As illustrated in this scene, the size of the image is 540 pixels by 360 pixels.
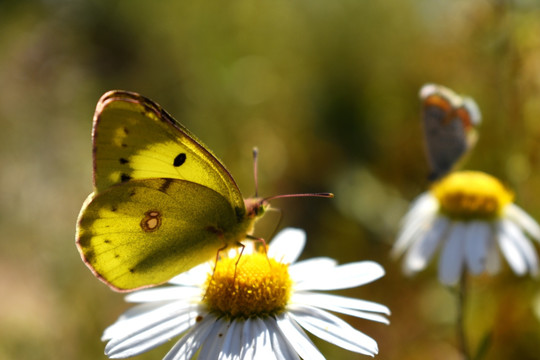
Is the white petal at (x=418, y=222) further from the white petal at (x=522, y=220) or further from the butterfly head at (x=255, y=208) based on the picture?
the butterfly head at (x=255, y=208)

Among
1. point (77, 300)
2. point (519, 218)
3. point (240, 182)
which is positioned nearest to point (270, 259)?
point (519, 218)

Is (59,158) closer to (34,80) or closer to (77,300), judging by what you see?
(34,80)

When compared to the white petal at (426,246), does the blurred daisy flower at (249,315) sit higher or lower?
higher

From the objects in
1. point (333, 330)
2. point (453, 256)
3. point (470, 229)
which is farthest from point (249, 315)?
point (470, 229)

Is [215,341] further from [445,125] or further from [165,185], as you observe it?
[445,125]

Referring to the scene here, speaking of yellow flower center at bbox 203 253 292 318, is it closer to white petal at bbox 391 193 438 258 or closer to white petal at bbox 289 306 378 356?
white petal at bbox 289 306 378 356

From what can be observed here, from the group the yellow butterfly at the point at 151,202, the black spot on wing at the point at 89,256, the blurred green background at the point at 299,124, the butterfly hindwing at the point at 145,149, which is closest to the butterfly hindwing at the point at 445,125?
the blurred green background at the point at 299,124

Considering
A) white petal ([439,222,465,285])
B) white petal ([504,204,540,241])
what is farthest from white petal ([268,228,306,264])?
white petal ([504,204,540,241])

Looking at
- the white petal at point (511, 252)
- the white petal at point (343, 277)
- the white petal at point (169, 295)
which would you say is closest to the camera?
the white petal at point (343, 277)
